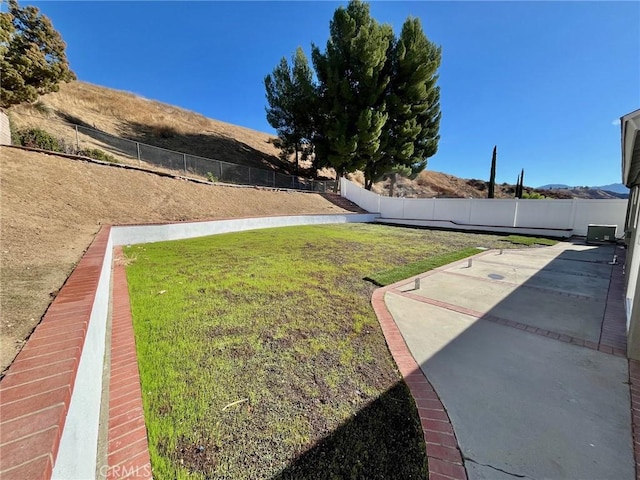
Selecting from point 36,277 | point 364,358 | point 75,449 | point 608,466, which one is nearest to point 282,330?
point 364,358

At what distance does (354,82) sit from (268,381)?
23.3m

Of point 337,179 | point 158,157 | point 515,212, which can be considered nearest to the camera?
point 515,212

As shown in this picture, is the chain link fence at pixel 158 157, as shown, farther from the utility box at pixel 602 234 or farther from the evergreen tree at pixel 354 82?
the utility box at pixel 602 234

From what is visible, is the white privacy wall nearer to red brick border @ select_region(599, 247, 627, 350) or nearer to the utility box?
the utility box

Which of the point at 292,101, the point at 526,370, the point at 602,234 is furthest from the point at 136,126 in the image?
the point at 602,234

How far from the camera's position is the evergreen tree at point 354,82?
19.3 metres

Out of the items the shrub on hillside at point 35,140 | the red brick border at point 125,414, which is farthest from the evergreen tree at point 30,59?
the red brick border at point 125,414

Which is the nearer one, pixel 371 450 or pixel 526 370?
pixel 371 450

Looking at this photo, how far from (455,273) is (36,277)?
7208 mm

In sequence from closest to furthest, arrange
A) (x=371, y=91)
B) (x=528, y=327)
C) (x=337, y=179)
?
(x=528, y=327) → (x=371, y=91) → (x=337, y=179)

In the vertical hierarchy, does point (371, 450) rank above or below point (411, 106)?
below

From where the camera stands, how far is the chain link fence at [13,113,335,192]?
586 inches

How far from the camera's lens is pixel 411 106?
21.6 m

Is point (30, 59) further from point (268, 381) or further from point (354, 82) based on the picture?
point (354, 82)
